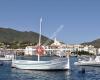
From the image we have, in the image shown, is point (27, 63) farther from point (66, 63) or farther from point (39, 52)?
point (66, 63)

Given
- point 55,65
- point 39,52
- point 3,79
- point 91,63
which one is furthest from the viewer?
point 91,63

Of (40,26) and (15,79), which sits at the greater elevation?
(40,26)

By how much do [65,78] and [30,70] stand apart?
70.0 feet

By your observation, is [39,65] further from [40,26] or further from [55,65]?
[40,26]

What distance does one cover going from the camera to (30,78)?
67.1 metres

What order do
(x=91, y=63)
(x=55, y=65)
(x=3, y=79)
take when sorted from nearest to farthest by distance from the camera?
(x=3, y=79)
(x=55, y=65)
(x=91, y=63)

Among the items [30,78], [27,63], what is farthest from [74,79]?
[27,63]

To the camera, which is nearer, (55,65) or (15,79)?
(15,79)

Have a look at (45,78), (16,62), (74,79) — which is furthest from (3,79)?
(16,62)

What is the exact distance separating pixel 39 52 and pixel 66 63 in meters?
9.36

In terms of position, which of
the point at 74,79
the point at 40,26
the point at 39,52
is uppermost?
the point at 40,26

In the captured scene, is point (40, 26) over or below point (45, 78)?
over

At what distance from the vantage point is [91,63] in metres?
115

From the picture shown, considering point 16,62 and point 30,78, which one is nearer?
point 30,78
